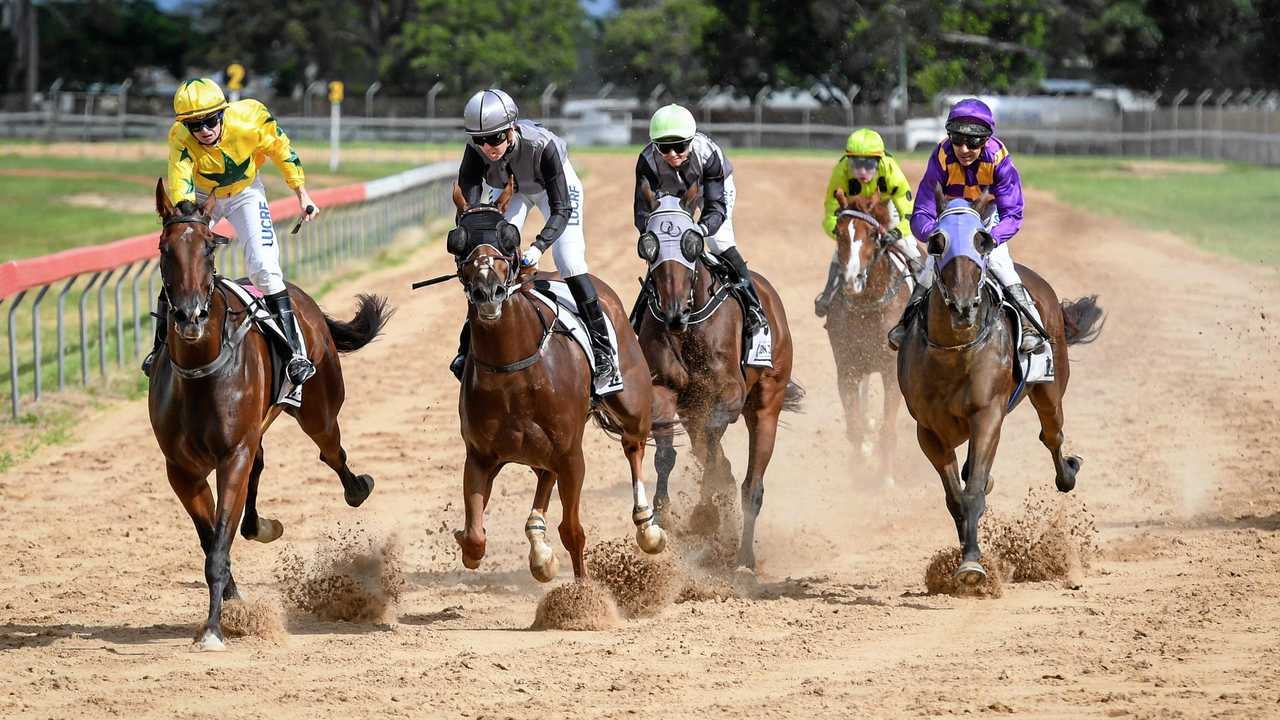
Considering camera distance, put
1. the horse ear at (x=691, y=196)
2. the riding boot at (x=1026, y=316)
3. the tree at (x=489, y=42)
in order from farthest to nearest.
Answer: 1. the tree at (x=489, y=42)
2. the horse ear at (x=691, y=196)
3. the riding boot at (x=1026, y=316)

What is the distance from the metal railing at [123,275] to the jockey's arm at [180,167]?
66cm

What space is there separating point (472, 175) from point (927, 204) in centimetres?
255

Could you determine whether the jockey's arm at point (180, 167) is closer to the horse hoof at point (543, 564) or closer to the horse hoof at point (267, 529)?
the horse hoof at point (267, 529)

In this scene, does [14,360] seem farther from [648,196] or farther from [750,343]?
[750,343]

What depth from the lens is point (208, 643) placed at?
23.5 feet

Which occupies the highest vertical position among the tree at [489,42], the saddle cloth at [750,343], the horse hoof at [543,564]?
the tree at [489,42]

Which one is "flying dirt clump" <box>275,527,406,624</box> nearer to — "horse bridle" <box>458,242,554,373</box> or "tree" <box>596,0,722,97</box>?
"horse bridle" <box>458,242,554,373</box>

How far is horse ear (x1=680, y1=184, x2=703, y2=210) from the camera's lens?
31.6 ft

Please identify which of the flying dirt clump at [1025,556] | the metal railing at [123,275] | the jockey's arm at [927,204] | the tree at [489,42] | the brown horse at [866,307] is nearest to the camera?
the flying dirt clump at [1025,556]

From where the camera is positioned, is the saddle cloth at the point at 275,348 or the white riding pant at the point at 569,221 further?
the white riding pant at the point at 569,221

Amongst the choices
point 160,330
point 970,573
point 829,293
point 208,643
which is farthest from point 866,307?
point 208,643

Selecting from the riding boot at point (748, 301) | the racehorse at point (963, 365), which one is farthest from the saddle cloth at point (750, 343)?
the racehorse at point (963, 365)

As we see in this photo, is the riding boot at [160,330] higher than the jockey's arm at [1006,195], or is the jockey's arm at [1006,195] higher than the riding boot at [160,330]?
the jockey's arm at [1006,195]

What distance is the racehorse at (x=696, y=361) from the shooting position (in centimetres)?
915
